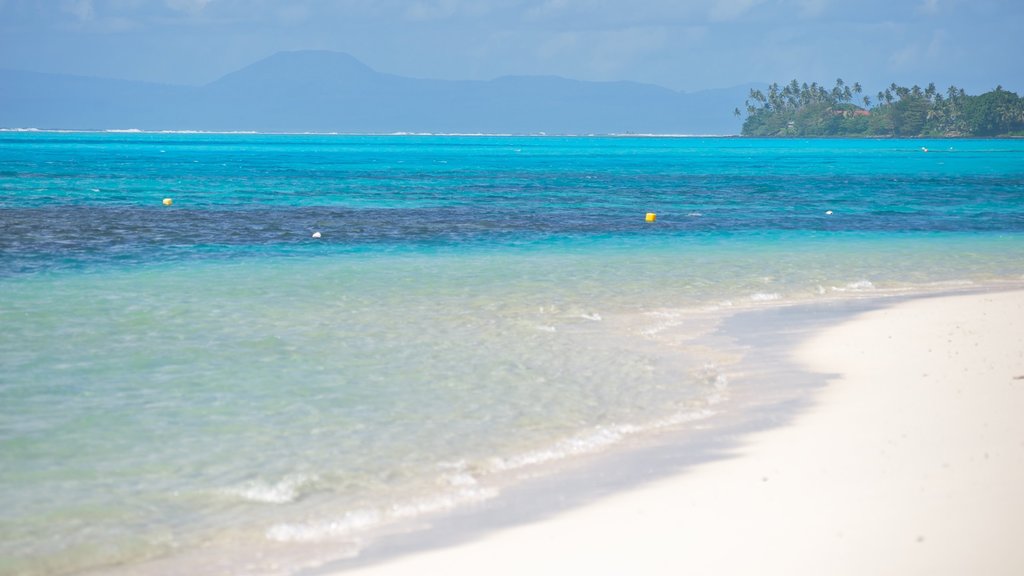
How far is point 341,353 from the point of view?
44.0 ft

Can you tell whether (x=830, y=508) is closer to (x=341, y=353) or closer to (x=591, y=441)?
(x=591, y=441)

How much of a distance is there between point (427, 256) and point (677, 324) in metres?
10.1

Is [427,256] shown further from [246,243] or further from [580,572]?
[580,572]

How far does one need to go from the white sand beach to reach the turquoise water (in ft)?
3.65

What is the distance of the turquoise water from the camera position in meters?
8.07

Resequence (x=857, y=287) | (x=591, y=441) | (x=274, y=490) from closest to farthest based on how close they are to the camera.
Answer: (x=274, y=490)
(x=591, y=441)
(x=857, y=287)

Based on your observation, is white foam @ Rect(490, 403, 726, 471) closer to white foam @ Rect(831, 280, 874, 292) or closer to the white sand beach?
the white sand beach

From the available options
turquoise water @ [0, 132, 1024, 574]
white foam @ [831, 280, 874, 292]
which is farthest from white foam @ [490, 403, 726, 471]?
white foam @ [831, 280, 874, 292]

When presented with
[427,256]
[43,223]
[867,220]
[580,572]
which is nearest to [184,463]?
[580,572]

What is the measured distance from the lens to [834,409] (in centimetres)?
1042

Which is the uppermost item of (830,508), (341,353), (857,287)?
(830,508)

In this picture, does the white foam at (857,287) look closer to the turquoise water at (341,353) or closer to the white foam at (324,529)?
the turquoise water at (341,353)

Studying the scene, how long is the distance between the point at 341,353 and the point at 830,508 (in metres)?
7.41

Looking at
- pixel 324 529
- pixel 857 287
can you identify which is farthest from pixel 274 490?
pixel 857 287
